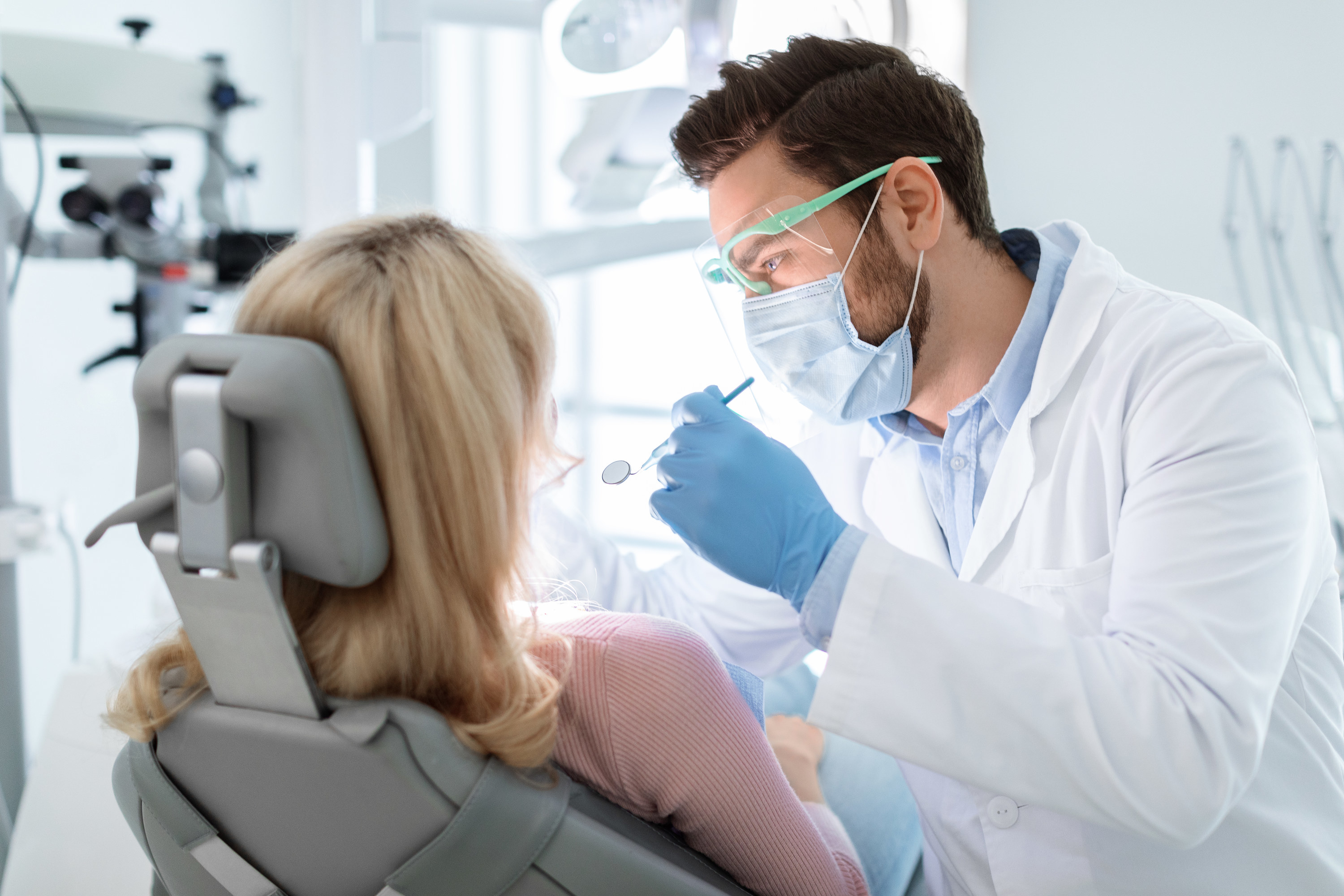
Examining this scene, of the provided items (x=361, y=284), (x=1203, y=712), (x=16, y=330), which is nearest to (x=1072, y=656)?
(x=1203, y=712)

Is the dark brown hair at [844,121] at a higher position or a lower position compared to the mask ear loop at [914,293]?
higher

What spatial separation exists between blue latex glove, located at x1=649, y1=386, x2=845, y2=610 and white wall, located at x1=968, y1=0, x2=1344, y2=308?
69.0 inches

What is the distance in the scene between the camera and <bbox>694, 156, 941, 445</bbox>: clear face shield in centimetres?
129

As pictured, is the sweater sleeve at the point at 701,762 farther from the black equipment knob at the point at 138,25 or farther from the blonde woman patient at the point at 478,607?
the black equipment knob at the point at 138,25

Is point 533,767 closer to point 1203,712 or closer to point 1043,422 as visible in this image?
point 1203,712

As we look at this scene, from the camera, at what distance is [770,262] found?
1.33 meters

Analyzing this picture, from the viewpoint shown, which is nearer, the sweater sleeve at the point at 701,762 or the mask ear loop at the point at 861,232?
the sweater sleeve at the point at 701,762

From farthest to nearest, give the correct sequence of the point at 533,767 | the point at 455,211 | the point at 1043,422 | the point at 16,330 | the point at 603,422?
the point at 603,422, the point at 16,330, the point at 1043,422, the point at 455,211, the point at 533,767

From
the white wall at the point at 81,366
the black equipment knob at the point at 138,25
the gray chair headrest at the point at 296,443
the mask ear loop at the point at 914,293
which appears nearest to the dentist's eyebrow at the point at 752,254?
the mask ear loop at the point at 914,293

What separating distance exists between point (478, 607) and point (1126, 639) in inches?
25.7

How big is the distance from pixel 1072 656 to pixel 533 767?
1.75 feet

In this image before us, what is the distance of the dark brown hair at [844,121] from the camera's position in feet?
4.34

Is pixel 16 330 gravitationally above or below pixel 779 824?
above

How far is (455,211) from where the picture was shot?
102 centimetres
